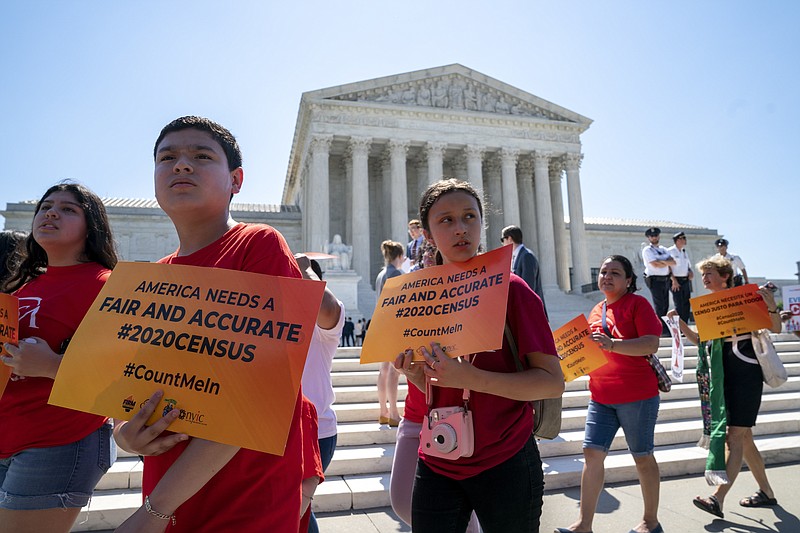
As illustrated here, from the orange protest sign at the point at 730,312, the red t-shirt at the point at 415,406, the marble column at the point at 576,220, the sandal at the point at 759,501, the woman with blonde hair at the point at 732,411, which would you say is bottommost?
the sandal at the point at 759,501

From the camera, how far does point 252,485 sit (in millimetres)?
1438

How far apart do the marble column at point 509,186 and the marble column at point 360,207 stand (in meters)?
8.99

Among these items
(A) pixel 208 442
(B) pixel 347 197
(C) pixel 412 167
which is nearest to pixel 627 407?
(A) pixel 208 442

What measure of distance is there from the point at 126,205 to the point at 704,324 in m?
38.1

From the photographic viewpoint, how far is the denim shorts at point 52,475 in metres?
2.30

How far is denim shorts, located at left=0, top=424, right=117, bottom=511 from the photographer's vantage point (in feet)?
7.55

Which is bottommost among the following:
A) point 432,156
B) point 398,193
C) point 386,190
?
point 398,193

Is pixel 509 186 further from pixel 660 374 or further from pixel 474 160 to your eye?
pixel 660 374

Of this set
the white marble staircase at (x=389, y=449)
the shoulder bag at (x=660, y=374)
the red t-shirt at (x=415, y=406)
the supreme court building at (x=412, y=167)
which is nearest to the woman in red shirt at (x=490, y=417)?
the red t-shirt at (x=415, y=406)

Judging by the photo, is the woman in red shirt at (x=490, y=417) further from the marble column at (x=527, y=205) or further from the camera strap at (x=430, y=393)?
the marble column at (x=527, y=205)

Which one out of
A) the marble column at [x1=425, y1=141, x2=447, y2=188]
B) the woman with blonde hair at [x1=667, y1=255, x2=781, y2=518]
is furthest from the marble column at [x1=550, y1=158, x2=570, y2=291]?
the woman with blonde hair at [x1=667, y1=255, x2=781, y2=518]

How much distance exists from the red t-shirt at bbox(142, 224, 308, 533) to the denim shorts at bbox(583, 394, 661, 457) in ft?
11.2

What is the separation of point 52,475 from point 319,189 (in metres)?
28.7

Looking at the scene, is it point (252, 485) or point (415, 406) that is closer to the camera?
point (252, 485)
